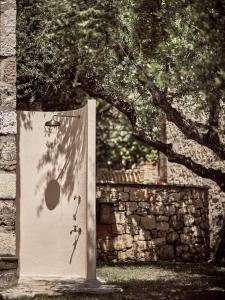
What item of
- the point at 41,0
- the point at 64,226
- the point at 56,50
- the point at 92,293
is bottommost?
the point at 92,293

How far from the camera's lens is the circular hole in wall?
12055 millimetres

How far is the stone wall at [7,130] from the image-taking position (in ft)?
28.9

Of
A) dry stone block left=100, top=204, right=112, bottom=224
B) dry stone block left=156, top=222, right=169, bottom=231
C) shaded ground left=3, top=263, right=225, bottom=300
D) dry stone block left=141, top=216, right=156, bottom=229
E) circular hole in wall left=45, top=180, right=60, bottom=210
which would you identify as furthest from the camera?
dry stone block left=156, top=222, right=169, bottom=231

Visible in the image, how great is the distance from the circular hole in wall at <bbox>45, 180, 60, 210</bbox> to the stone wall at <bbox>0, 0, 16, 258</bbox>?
125 inches

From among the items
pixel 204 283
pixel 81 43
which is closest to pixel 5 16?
pixel 81 43

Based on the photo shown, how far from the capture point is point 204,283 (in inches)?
480

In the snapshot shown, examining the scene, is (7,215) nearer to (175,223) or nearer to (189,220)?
(175,223)

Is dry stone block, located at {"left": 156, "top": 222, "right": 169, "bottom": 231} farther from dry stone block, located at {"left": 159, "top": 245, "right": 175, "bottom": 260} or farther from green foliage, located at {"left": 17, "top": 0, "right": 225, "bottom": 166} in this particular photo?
green foliage, located at {"left": 17, "top": 0, "right": 225, "bottom": 166}

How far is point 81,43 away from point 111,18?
2.29 feet

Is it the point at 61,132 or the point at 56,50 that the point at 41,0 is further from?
the point at 61,132

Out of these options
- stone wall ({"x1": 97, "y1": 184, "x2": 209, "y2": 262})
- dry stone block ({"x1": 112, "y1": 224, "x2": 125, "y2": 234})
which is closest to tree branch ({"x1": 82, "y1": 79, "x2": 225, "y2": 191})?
stone wall ({"x1": 97, "y1": 184, "x2": 209, "y2": 262})

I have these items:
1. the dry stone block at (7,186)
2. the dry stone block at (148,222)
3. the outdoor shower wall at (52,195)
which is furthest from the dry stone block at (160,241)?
the dry stone block at (7,186)

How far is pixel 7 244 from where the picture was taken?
878cm

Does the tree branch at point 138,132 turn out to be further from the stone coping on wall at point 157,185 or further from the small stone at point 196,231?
the small stone at point 196,231
